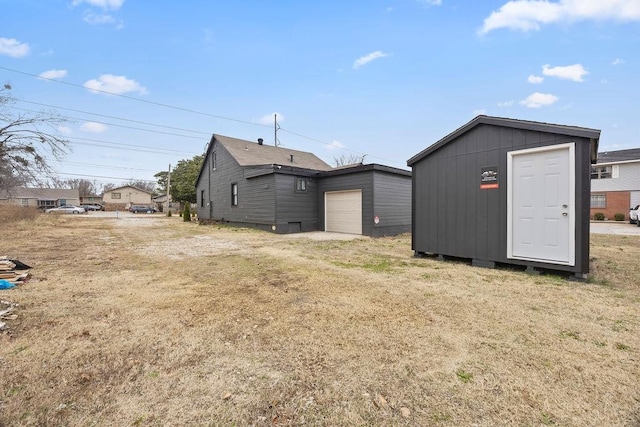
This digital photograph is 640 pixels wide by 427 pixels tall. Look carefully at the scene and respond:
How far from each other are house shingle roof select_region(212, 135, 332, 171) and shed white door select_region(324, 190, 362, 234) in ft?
17.4

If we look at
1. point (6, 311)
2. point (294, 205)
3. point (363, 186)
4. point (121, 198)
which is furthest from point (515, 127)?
point (121, 198)

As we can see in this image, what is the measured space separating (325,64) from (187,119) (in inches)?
804

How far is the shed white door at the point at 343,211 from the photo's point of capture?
12.6 metres

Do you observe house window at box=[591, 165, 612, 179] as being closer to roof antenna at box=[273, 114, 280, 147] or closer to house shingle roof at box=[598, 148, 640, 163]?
house shingle roof at box=[598, 148, 640, 163]

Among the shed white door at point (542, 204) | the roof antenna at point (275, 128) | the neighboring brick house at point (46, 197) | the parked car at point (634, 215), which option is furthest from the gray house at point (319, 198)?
the neighboring brick house at point (46, 197)

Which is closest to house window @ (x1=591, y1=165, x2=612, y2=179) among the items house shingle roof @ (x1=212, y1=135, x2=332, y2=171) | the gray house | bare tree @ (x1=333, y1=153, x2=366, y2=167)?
the gray house

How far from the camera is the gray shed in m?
4.86

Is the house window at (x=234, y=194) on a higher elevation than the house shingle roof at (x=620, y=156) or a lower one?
lower

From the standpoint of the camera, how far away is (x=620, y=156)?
77.4 ft

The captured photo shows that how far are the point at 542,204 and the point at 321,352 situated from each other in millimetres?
5079

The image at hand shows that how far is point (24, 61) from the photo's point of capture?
16.9 meters

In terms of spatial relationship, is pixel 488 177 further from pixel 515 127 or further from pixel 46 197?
pixel 46 197

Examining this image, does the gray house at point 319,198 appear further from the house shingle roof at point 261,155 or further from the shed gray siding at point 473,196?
the shed gray siding at point 473,196

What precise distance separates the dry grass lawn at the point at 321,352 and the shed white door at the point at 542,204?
0.63 meters
